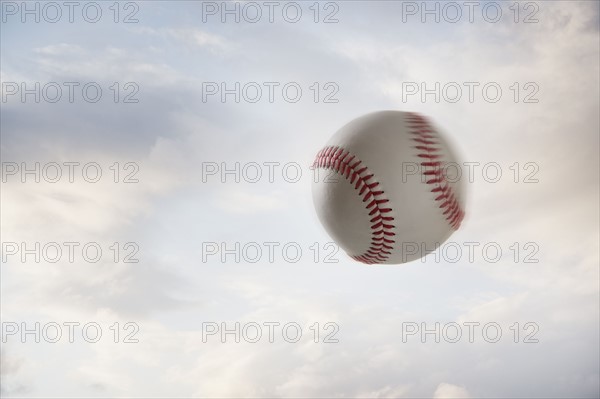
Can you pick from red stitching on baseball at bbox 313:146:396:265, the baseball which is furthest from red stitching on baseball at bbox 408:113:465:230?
red stitching on baseball at bbox 313:146:396:265

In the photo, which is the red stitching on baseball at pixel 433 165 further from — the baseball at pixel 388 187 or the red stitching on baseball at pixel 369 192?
the red stitching on baseball at pixel 369 192

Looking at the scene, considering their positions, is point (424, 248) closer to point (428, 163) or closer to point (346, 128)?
point (428, 163)

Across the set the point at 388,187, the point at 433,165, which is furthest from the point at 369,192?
the point at 433,165

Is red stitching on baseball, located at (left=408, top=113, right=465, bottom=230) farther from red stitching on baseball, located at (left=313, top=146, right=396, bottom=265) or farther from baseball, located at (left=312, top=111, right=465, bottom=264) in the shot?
red stitching on baseball, located at (left=313, top=146, right=396, bottom=265)

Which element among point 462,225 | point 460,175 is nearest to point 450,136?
point 460,175

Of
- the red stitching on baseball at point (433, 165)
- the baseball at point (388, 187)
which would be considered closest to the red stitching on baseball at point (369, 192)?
the baseball at point (388, 187)
